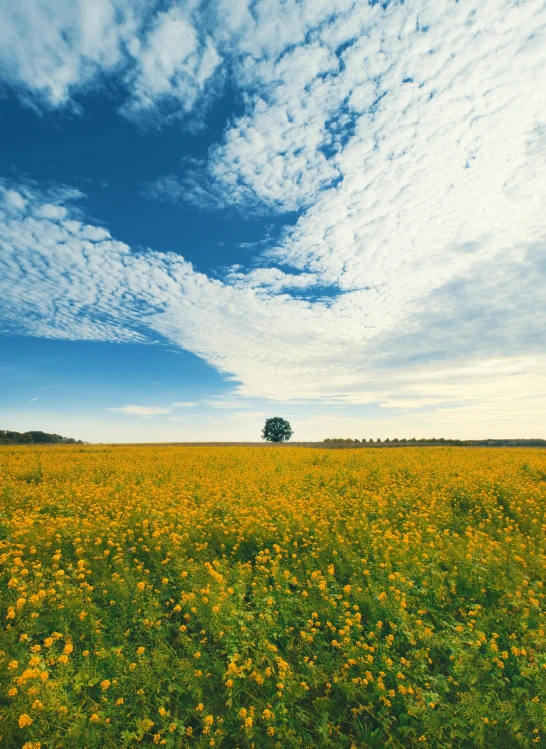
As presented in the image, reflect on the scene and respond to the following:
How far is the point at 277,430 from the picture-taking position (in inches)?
2972

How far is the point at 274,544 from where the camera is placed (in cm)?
815

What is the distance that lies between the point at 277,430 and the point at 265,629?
70209 mm

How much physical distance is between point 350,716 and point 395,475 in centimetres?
1259

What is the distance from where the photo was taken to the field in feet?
14.7

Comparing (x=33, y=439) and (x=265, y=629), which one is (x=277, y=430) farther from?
(x=265, y=629)

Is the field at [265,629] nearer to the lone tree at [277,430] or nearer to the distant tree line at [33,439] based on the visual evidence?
the distant tree line at [33,439]

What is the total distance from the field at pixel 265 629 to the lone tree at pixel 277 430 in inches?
2568

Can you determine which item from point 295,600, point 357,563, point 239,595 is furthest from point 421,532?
point 239,595

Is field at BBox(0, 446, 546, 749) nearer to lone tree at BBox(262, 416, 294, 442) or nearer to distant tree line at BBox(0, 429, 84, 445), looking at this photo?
distant tree line at BBox(0, 429, 84, 445)

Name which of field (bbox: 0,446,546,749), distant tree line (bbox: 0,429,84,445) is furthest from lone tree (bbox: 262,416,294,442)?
field (bbox: 0,446,546,749)

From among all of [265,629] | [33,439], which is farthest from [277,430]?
[265,629]

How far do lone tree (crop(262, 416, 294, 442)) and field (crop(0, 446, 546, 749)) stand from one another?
65.2 metres

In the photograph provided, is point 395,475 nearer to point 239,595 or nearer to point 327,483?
point 327,483

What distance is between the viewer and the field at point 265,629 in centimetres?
448
